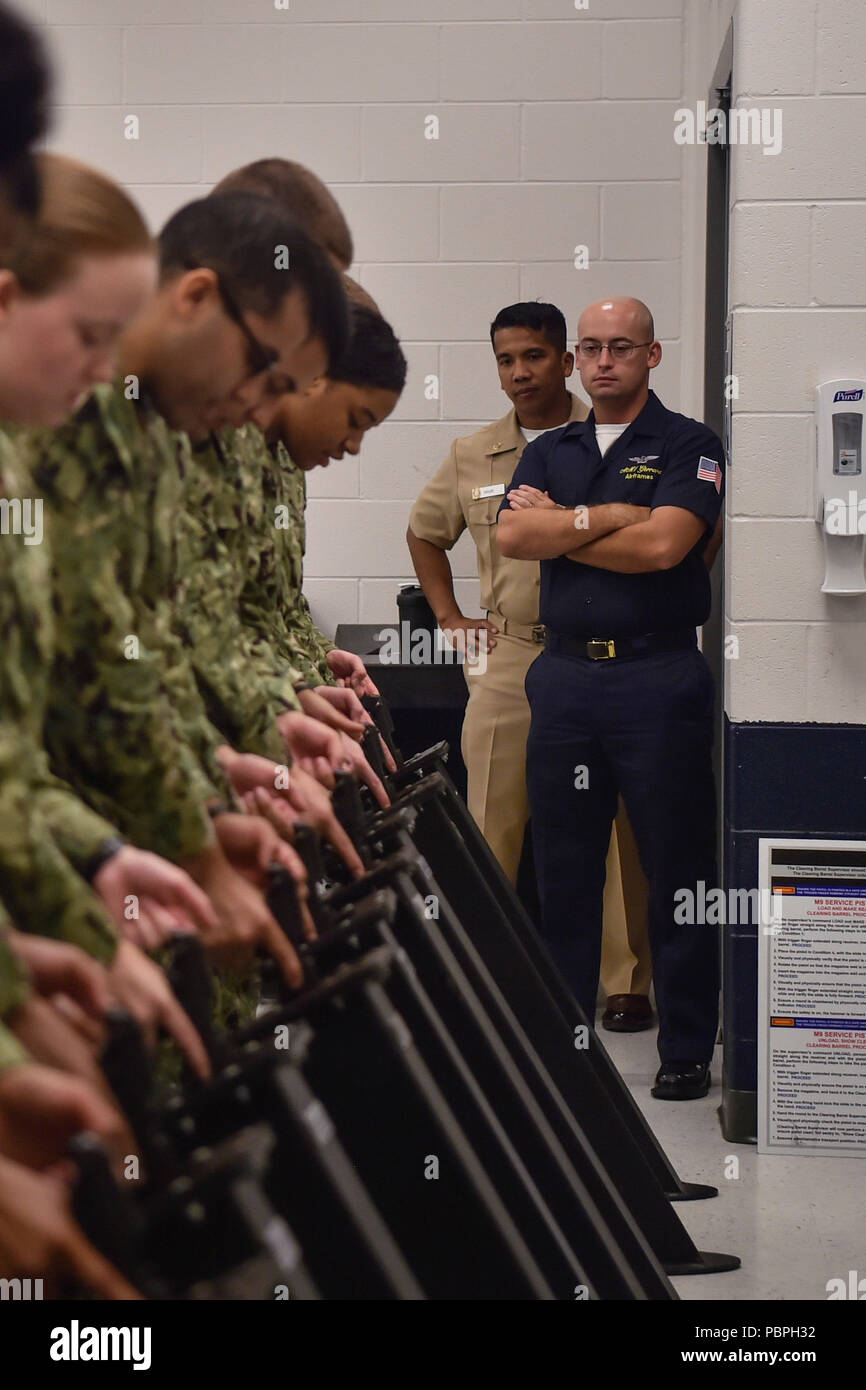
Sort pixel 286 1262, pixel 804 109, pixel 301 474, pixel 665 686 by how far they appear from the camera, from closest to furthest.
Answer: pixel 286 1262, pixel 301 474, pixel 804 109, pixel 665 686

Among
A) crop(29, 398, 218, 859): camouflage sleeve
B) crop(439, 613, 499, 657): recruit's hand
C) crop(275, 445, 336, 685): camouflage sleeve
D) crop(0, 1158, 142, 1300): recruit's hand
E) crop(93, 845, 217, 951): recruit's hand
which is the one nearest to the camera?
crop(0, 1158, 142, 1300): recruit's hand

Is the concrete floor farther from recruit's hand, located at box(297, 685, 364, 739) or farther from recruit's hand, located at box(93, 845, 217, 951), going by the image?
recruit's hand, located at box(93, 845, 217, 951)

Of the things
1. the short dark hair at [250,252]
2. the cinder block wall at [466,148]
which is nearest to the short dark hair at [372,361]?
the short dark hair at [250,252]

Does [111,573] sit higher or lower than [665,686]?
higher

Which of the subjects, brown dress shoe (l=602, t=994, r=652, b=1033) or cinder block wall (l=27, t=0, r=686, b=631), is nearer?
brown dress shoe (l=602, t=994, r=652, b=1033)

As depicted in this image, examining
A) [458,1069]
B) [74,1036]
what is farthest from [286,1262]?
[458,1069]

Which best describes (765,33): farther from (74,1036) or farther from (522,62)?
(74,1036)

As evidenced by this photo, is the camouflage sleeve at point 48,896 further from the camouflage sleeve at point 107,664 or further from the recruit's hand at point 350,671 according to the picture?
the recruit's hand at point 350,671

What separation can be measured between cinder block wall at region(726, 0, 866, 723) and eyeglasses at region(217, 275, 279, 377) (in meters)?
1.63

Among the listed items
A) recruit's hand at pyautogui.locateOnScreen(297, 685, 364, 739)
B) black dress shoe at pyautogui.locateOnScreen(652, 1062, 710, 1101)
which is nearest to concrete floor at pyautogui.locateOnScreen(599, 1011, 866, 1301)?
black dress shoe at pyautogui.locateOnScreen(652, 1062, 710, 1101)

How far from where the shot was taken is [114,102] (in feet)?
12.5

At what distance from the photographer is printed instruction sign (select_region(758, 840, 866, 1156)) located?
300cm

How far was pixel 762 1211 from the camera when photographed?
272 centimetres

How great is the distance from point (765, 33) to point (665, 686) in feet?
4.03
